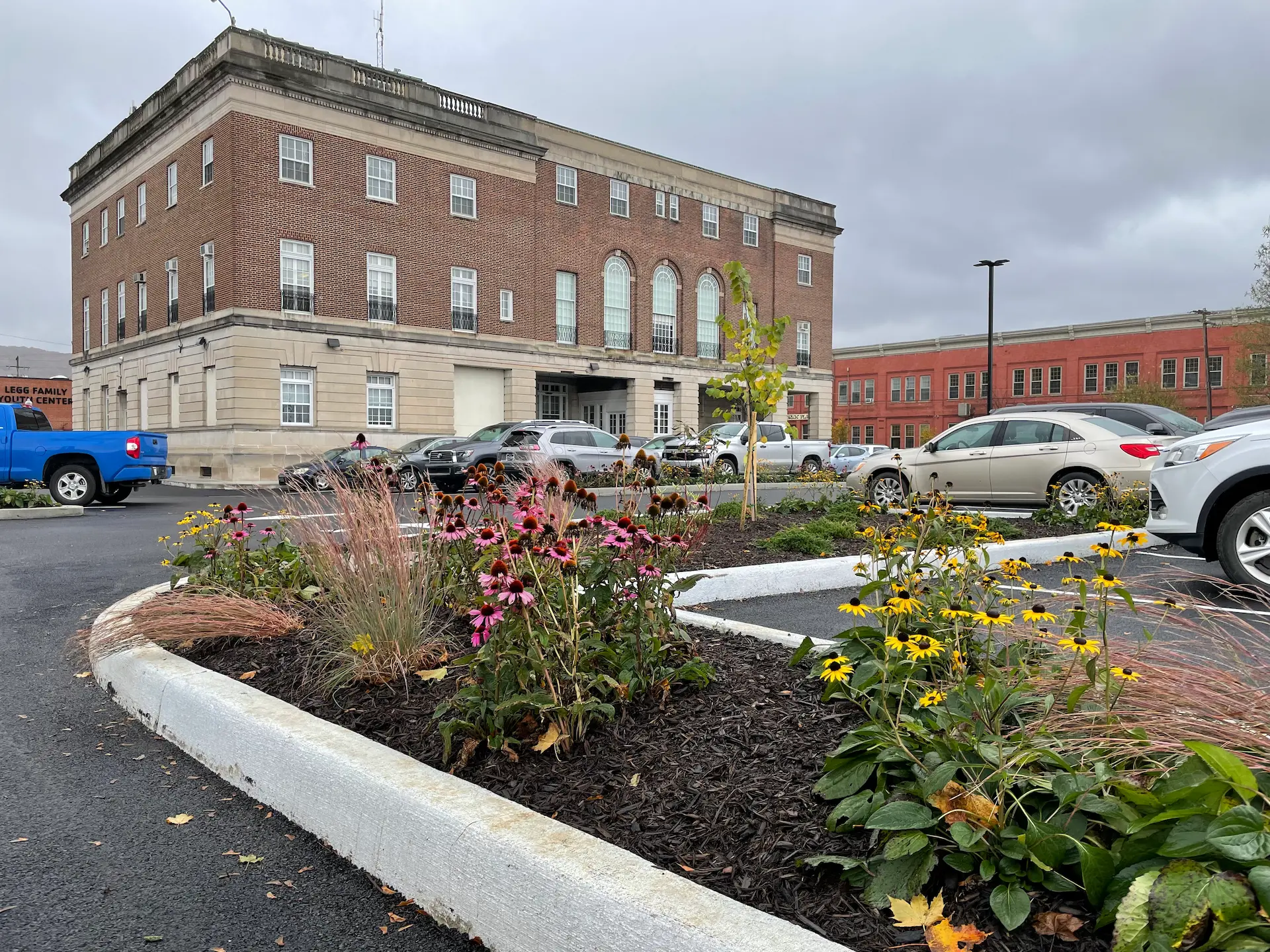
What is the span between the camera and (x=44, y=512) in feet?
49.2

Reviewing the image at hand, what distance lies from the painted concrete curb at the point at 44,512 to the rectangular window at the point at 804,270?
38.7 metres

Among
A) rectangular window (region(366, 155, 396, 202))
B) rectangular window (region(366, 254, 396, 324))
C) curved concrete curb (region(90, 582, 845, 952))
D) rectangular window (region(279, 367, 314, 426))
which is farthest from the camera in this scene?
rectangular window (region(366, 254, 396, 324))

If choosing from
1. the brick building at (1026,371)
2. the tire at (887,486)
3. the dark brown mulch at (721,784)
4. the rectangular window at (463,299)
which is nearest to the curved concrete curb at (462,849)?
the dark brown mulch at (721,784)

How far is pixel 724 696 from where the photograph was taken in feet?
11.2

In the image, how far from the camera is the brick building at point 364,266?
28.7 metres

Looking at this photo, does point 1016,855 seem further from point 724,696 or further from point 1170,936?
point 724,696

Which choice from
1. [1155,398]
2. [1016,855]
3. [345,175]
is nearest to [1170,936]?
[1016,855]

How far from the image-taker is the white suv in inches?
263

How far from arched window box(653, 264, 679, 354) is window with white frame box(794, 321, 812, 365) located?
8459 millimetres

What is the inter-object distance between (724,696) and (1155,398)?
59.3 meters

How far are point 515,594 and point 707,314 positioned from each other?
41627 mm

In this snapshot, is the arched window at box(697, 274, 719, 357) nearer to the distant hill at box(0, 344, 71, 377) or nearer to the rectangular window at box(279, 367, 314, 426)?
the rectangular window at box(279, 367, 314, 426)

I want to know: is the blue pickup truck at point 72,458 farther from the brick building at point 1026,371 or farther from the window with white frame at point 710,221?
the brick building at point 1026,371

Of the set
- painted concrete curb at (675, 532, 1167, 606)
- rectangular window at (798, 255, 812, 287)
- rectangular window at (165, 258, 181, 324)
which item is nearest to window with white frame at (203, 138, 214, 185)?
rectangular window at (165, 258, 181, 324)
